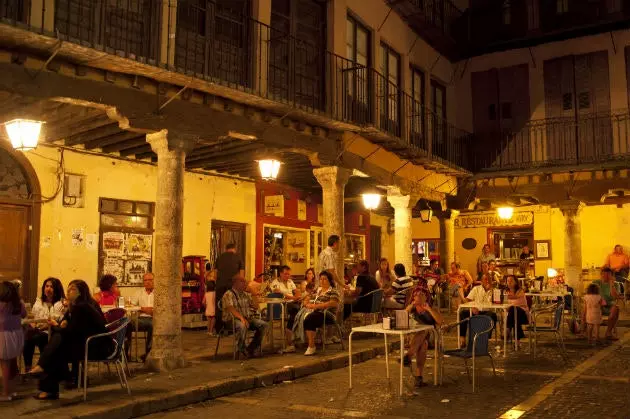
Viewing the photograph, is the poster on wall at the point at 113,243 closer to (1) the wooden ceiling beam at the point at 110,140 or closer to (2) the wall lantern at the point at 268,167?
(1) the wooden ceiling beam at the point at 110,140

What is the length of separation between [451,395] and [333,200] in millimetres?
5940

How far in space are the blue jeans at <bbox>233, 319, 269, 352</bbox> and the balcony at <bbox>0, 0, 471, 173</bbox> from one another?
3.64 metres

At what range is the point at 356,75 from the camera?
47.7ft

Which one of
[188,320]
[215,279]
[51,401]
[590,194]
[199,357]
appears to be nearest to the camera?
[51,401]

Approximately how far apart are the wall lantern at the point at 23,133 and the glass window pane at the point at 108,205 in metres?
4.26

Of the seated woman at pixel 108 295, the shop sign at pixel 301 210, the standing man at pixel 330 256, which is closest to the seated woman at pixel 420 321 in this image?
the standing man at pixel 330 256

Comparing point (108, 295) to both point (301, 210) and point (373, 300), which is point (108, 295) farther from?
point (301, 210)

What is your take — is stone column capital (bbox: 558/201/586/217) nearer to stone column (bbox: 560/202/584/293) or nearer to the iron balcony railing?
stone column (bbox: 560/202/584/293)

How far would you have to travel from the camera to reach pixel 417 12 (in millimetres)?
17625

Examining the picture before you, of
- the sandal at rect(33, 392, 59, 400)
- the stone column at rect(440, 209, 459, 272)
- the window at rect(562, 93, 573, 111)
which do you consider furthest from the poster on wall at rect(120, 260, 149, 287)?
the window at rect(562, 93, 573, 111)

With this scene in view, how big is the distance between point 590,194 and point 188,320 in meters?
11.8

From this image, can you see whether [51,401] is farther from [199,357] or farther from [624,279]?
[624,279]

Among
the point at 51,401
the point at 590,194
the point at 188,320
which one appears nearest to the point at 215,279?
the point at 188,320

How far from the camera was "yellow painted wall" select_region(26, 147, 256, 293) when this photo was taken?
12.7m
